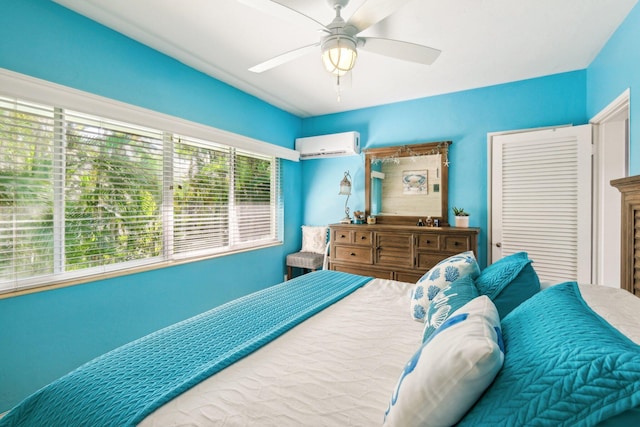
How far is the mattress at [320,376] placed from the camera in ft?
2.70

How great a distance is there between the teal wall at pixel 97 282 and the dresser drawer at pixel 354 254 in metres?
1.20

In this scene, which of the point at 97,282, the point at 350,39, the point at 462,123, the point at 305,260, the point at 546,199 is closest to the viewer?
the point at 350,39

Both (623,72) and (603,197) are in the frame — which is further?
(603,197)

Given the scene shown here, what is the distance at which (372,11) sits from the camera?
1461 millimetres

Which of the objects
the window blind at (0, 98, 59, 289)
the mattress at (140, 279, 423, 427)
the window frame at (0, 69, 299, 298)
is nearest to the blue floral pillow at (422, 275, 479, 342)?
the mattress at (140, 279, 423, 427)

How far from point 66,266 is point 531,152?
13.4ft

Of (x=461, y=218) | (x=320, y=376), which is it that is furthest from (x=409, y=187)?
(x=320, y=376)

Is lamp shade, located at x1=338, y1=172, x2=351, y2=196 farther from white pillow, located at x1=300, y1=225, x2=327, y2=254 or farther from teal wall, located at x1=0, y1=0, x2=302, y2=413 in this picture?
teal wall, located at x1=0, y1=0, x2=302, y2=413

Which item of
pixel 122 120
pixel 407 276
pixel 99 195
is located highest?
pixel 122 120

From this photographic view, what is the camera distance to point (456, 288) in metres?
1.30

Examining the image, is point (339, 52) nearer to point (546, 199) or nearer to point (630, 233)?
point (630, 233)

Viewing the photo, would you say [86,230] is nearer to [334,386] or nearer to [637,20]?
[334,386]

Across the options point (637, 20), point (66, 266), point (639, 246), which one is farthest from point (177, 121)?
point (637, 20)

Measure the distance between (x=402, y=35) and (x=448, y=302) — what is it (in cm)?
201
